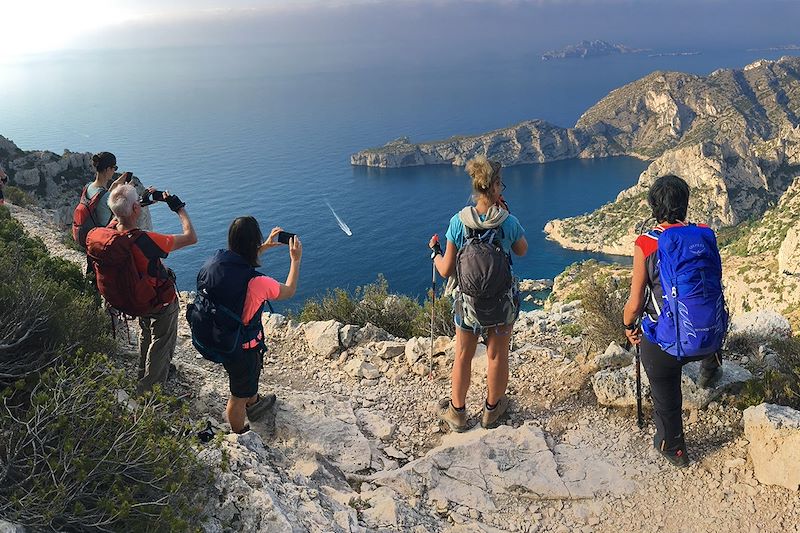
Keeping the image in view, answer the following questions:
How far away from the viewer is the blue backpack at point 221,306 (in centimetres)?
349

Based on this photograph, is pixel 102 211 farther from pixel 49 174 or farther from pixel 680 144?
pixel 680 144

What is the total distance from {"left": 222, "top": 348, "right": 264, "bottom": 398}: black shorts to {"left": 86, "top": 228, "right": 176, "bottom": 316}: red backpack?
2.88 feet

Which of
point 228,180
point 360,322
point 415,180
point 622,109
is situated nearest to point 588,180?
point 415,180

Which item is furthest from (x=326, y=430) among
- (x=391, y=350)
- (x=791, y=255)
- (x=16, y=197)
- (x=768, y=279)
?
(x=791, y=255)

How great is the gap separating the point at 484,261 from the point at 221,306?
190 centimetres

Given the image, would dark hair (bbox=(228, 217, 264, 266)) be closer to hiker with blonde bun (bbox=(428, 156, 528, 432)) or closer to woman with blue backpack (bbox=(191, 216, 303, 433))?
woman with blue backpack (bbox=(191, 216, 303, 433))

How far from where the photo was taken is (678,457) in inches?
150

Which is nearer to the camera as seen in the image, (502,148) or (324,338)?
(324,338)

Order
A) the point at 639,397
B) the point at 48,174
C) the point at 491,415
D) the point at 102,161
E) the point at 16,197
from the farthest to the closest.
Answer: the point at 48,174, the point at 16,197, the point at 102,161, the point at 491,415, the point at 639,397

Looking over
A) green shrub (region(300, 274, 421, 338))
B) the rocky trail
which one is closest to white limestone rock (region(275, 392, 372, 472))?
the rocky trail

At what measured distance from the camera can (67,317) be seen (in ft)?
13.5

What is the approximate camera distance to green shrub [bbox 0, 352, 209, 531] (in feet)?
7.13

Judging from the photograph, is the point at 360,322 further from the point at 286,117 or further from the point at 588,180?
the point at 286,117

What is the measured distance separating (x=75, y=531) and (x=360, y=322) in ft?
18.5
